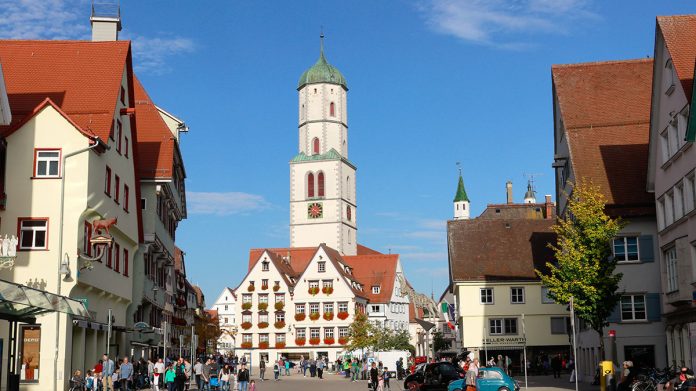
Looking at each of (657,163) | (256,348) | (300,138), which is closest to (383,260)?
(256,348)

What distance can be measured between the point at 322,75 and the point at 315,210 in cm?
2296

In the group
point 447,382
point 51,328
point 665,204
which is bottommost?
point 447,382

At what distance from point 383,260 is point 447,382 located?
8160 cm

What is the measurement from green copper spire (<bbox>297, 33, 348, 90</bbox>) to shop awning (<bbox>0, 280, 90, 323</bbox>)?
12433 cm

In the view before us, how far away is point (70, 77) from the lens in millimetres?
39281

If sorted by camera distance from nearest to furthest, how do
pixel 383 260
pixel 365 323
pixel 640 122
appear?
pixel 640 122
pixel 365 323
pixel 383 260

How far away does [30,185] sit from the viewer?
1358 inches

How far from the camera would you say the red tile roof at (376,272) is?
380 feet

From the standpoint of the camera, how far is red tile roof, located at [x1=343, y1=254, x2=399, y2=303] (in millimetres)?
115688

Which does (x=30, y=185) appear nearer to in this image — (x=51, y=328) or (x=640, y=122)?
(x=51, y=328)

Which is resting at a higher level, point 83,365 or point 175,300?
point 175,300

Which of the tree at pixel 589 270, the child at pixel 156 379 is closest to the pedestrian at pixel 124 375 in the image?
the child at pixel 156 379

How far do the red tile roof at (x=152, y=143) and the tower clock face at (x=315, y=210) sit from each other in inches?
3495

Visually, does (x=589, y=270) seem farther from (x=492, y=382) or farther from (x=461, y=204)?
(x=461, y=204)
